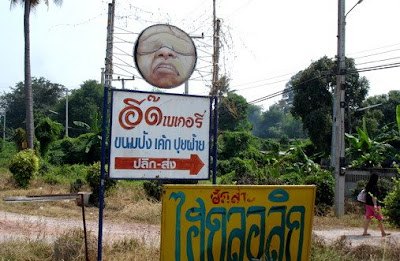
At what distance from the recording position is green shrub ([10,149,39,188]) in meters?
21.3

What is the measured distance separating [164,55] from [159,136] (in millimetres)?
1198

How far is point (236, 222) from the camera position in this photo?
5.10 meters

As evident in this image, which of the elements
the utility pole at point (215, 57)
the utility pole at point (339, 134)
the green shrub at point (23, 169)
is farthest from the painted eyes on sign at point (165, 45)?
the green shrub at point (23, 169)

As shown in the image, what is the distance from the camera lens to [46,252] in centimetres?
711

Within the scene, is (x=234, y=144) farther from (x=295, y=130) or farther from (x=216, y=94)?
(x=295, y=130)

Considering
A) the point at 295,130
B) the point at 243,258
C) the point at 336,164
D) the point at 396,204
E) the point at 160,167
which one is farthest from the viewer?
the point at 295,130

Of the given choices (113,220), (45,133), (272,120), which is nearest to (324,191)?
(113,220)

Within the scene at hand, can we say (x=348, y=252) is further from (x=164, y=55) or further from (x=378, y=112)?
(x=378, y=112)

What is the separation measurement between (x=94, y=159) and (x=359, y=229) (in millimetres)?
25178

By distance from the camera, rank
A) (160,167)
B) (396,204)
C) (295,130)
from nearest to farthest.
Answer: (160,167) < (396,204) < (295,130)

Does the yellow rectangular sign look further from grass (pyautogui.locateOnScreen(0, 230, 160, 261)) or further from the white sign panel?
grass (pyautogui.locateOnScreen(0, 230, 160, 261))

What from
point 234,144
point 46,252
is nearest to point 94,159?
point 234,144

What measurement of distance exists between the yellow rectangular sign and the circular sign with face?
2.21m

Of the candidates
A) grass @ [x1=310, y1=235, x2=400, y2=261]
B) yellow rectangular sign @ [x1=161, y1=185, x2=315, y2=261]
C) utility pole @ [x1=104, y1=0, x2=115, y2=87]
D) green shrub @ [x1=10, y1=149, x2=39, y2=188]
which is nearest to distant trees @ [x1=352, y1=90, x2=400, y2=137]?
green shrub @ [x1=10, y1=149, x2=39, y2=188]
